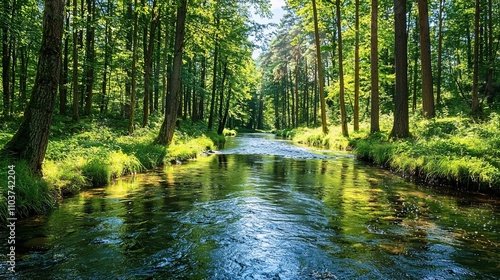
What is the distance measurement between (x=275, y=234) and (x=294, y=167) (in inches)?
308

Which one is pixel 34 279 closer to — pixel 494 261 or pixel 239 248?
pixel 239 248

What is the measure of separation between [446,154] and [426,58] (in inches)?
293

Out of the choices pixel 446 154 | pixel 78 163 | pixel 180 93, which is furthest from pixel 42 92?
pixel 180 93

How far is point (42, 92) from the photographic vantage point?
20.9 ft

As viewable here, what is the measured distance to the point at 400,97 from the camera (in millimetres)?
13555

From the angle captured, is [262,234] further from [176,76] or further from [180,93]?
[180,93]

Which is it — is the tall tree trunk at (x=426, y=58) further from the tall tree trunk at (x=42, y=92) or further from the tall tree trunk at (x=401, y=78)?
the tall tree trunk at (x=42, y=92)

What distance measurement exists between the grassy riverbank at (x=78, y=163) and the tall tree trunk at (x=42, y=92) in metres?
0.31

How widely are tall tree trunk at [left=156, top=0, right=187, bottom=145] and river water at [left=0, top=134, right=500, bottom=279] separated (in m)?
5.96

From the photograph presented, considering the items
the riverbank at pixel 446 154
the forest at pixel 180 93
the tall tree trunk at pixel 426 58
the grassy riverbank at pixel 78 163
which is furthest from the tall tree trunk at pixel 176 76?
the tall tree trunk at pixel 426 58

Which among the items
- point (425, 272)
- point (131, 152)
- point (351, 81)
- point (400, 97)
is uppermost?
point (351, 81)

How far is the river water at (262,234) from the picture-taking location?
3854 millimetres

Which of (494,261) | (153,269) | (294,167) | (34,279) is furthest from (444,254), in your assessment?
(294,167)

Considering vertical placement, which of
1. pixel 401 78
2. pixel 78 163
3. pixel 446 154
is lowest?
pixel 78 163
